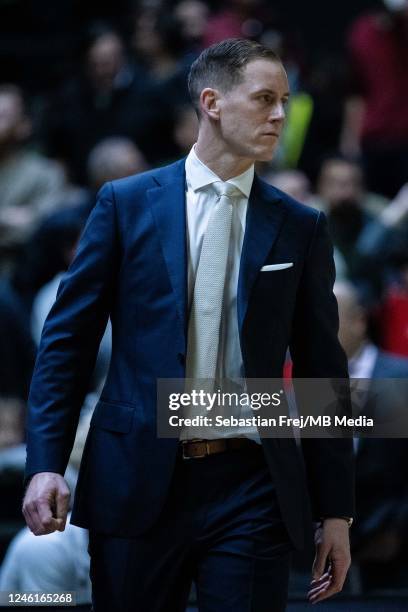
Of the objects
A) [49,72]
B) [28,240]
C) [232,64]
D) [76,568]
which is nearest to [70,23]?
[49,72]

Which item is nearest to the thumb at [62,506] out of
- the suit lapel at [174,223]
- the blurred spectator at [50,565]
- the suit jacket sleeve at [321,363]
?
the suit lapel at [174,223]

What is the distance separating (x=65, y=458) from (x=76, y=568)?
1386 millimetres

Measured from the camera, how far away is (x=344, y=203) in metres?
A: 7.02

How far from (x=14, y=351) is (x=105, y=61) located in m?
2.90

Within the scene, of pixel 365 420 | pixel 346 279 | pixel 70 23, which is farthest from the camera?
pixel 70 23

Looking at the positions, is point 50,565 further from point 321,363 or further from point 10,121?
point 10,121

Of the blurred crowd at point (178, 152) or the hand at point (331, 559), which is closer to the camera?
the hand at point (331, 559)

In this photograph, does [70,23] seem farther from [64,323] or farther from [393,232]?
[64,323]

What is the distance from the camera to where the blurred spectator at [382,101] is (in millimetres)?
8031

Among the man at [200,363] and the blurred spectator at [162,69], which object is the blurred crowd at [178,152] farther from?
the man at [200,363]

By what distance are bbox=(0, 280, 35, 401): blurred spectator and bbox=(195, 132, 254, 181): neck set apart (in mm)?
2988

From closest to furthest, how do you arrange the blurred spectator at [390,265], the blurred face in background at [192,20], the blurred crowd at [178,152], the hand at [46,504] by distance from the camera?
the hand at [46,504]
the blurred crowd at [178,152]
the blurred spectator at [390,265]
the blurred face in background at [192,20]

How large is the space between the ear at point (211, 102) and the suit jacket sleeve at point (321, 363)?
0.35 meters

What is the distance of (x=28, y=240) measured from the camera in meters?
6.58
